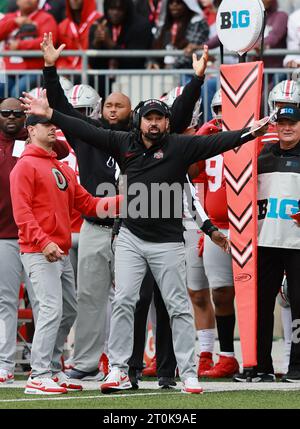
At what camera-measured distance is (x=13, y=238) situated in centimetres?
1161

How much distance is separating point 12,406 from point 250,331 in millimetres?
2355

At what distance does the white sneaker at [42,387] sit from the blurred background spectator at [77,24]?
679 centimetres

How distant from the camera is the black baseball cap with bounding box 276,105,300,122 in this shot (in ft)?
36.7

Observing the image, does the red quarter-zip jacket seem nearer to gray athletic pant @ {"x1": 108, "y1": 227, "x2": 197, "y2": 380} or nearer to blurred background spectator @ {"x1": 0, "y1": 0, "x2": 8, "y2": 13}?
gray athletic pant @ {"x1": 108, "y1": 227, "x2": 197, "y2": 380}

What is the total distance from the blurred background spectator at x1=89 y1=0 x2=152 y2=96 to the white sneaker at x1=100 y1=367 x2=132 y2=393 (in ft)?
20.4

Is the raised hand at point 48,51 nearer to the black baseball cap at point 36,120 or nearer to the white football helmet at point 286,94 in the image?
the black baseball cap at point 36,120

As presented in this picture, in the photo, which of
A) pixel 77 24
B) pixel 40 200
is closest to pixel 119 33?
pixel 77 24

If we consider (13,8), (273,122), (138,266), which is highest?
(13,8)

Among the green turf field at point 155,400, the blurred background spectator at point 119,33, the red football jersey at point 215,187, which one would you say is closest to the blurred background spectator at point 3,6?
the blurred background spectator at point 119,33

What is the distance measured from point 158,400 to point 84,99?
12.2 ft

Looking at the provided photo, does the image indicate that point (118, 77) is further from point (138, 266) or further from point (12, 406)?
point (12, 406)

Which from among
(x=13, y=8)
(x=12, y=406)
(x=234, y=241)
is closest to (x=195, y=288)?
(x=234, y=241)
